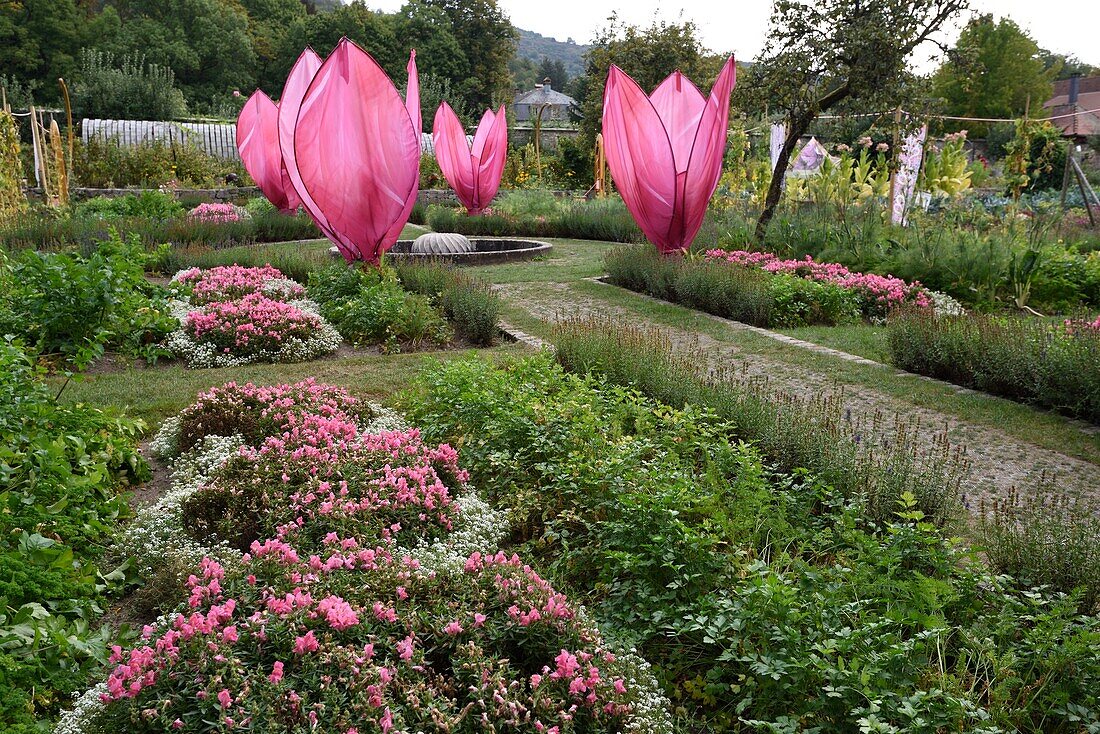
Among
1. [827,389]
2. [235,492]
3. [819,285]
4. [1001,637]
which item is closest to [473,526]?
[235,492]

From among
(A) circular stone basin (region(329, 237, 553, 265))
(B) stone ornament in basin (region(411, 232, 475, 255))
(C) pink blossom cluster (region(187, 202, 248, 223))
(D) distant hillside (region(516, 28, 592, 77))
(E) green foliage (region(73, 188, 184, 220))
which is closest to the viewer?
(A) circular stone basin (region(329, 237, 553, 265))

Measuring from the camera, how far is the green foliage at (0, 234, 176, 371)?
5.61 meters

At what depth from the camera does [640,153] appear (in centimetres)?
1068

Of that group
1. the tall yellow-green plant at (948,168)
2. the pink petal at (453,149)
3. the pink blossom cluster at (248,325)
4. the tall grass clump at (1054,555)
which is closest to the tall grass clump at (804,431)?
the tall grass clump at (1054,555)

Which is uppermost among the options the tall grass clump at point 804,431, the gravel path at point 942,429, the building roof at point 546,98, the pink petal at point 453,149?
the building roof at point 546,98

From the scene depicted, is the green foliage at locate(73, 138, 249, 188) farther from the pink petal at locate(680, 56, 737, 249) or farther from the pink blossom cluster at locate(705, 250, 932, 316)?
the pink blossom cluster at locate(705, 250, 932, 316)

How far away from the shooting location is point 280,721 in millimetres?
2176

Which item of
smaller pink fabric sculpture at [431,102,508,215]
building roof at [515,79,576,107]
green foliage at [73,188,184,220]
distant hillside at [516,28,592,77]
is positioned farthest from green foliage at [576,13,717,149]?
distant hillside at [516,28,592,77]

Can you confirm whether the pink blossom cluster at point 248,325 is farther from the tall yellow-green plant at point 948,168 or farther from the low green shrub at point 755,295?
the tall yellow-green plant at point 948,168

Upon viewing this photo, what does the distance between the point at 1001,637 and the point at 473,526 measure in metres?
2.13

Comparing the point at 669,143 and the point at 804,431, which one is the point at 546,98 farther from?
the point at 804,431

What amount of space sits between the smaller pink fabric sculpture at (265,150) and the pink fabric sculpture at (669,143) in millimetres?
8853

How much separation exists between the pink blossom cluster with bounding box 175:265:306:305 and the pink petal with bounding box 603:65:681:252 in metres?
4.65

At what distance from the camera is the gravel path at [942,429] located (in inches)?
171
